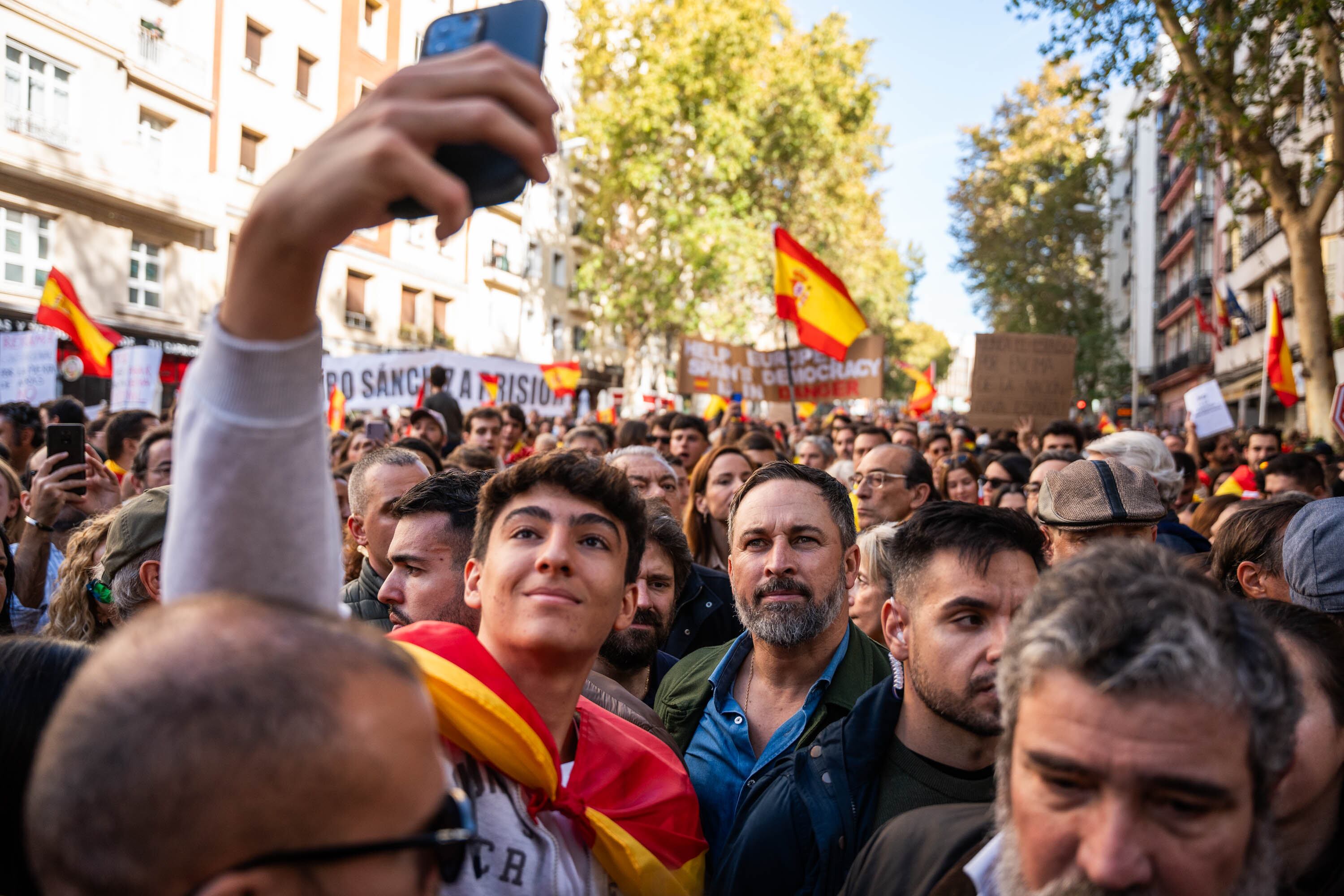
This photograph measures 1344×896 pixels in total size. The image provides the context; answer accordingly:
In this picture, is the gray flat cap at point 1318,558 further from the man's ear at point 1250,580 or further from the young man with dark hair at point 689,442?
the young man with dark hair at point 689,442

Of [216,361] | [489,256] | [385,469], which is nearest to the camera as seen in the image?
[216,361]

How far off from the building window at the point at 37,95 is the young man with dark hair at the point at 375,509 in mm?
16999

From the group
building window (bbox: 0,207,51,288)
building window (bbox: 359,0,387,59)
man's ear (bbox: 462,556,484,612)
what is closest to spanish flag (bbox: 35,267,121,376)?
building window (bbox: 0,207,51,288)

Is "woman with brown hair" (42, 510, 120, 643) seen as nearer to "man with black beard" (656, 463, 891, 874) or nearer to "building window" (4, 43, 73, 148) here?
"man with black beard" (656, 463, 891, 874)

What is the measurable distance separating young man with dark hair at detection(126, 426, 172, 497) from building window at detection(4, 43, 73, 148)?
15.3 meters

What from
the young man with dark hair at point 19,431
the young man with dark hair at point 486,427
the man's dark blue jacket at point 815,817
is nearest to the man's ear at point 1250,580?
the man's dark blue jacket at point 815,817

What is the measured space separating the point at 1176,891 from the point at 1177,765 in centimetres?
18

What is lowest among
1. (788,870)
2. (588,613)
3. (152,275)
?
(788,870)

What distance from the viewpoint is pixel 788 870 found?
248 centimetres

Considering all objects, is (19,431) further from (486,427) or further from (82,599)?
(82,599)

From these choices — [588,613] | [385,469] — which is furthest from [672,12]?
[588,613]

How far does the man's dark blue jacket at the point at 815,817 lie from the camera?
2.47 meters

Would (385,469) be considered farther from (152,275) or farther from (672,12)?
(672,12)

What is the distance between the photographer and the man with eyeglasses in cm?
657
